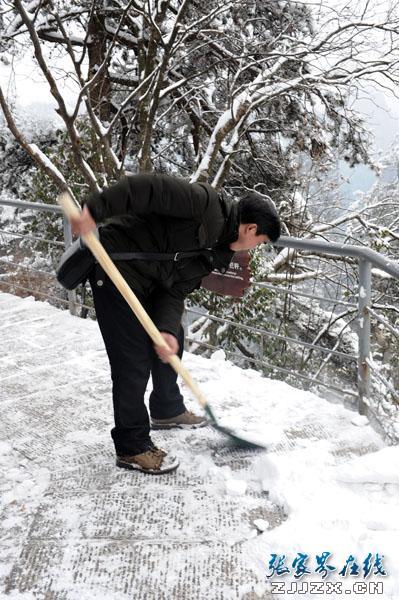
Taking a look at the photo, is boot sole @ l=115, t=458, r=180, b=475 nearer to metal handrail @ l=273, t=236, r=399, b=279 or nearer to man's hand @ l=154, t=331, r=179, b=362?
man's hand @ l=154, t=331, r=179, b=362

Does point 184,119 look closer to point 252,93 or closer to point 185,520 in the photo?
point 252,93

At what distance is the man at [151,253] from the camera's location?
2295mm

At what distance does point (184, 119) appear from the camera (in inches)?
411

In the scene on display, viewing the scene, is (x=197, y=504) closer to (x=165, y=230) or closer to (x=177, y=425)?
(x=177, y=425)

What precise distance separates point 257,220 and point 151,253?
52 centimetres

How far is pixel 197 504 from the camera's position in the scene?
254 centimetres

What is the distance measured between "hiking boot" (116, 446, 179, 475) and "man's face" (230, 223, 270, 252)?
3.79ft

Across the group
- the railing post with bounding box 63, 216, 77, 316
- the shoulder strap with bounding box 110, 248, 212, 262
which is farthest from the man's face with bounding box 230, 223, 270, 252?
the railing post with bounding box 63, 216, 77, 316

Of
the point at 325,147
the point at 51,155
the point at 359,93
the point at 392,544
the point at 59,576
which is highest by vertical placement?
the point at 359,93

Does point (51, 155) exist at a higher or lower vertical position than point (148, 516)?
higher

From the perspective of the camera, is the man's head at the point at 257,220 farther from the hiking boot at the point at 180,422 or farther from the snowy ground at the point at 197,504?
the hiking boot at the point at 180,422

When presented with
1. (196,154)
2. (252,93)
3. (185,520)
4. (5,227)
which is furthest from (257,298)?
(185,520)

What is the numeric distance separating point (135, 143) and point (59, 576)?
9.27 metres

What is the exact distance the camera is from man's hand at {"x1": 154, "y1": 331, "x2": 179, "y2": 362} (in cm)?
246
